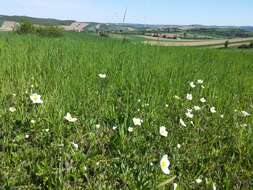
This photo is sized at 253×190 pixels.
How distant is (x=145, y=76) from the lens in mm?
6043

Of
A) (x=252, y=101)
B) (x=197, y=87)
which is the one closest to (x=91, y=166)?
(x=197, y=87)

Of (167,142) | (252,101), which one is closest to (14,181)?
(167,142)

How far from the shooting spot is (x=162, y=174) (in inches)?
101

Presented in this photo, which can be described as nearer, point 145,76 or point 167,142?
point 167,142

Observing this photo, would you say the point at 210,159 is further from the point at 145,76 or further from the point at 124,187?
the point at 145,76

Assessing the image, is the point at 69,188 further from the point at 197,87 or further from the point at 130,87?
the point at 197,87

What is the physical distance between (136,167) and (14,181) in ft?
3.10

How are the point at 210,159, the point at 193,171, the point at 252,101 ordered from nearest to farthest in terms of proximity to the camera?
the point at 193,171
the point at 210,159
the point at 252,101

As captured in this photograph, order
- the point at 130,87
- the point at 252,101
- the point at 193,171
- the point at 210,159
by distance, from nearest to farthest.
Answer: the point at 193,171 → the point at 210,159 → the point at 130,87 → the point at 252,101

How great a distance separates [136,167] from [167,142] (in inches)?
24.8

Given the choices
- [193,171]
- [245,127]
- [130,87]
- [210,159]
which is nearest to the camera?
[193,171]

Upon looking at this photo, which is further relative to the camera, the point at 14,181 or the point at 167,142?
the point at 167,142

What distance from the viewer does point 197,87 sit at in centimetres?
549

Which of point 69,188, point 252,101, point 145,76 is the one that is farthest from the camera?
point 145,76
